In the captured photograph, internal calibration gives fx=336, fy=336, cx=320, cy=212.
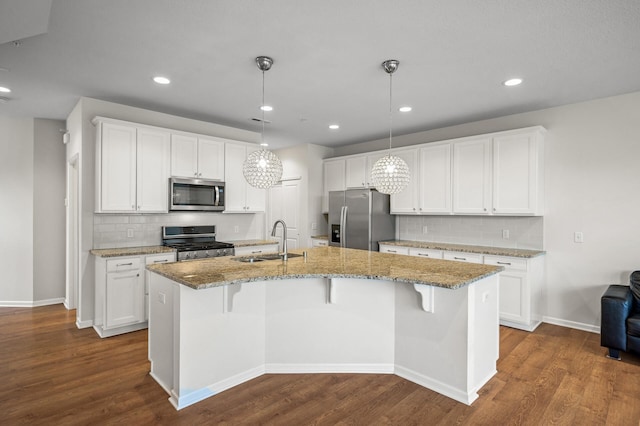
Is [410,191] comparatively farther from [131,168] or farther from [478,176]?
[131,168]

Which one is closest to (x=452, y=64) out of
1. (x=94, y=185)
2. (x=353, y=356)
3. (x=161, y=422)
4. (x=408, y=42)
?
(x=408, y=42)

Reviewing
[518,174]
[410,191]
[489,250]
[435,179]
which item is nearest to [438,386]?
[489,250]

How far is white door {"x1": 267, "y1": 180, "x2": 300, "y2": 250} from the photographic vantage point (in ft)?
21.5

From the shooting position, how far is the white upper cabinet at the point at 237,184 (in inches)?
193

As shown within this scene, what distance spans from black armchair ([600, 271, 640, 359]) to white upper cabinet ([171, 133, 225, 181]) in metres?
4.67

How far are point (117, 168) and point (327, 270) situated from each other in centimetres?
295

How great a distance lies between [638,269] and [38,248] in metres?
7.57

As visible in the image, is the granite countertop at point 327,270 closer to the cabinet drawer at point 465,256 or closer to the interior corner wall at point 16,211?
the cabinet drawer at point 465,256

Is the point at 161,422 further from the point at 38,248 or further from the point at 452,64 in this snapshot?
the point at 38,248

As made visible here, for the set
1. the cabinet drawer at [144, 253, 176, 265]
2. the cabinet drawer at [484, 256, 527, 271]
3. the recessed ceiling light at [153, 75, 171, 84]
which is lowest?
the cabinet drawer at [484, 256, 527, 271]

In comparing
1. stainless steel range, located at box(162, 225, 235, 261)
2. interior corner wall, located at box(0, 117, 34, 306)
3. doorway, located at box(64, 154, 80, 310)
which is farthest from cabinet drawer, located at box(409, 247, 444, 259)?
interior corner wall, located at box(0, 117, 34, 306)

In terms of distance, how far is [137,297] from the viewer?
12.6ft

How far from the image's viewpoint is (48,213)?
488cm

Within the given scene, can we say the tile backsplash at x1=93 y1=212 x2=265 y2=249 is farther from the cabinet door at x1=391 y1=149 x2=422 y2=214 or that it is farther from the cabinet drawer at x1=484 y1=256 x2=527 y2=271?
the cabinet drawer at x1=484 y1=256 x2=527 y2=271
